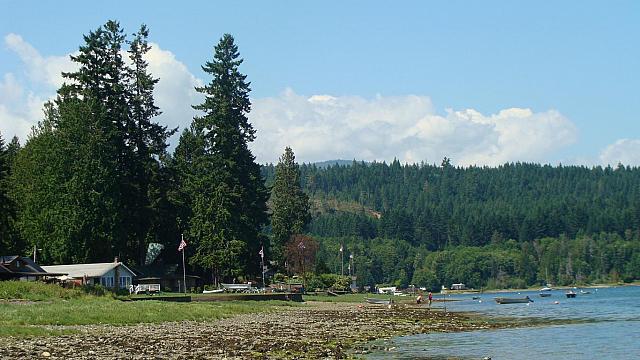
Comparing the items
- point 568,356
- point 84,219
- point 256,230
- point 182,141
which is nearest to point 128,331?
point 568,356

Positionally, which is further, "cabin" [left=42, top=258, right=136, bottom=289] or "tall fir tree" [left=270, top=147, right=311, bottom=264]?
"tall fir tree" [left=270, top=147, right=311, bottom=264]

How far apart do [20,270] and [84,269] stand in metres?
8.30

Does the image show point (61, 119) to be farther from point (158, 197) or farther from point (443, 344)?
point (443, 344)

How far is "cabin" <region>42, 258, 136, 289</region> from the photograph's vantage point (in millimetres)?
80000

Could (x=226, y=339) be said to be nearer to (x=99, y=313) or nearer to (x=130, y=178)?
(x=99, y=313)

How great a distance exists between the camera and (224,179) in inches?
3804

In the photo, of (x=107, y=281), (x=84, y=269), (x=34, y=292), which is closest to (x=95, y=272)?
(x=84, y=269)

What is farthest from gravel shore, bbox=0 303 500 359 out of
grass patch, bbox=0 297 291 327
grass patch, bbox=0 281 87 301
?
grass patch, bbox=0 281 87 301

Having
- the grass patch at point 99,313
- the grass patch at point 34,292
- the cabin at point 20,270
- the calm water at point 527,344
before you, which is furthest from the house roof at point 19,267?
the calm water at point 527,344

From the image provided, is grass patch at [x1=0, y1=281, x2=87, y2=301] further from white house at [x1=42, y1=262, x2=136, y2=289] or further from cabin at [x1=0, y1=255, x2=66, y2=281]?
white house at [x1=42, y1=262, x2=136, y2=289]

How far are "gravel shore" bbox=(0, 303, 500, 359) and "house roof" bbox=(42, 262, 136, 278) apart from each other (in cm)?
2633

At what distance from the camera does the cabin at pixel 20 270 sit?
232 ft

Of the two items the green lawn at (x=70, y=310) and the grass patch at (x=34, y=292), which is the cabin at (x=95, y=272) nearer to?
the green lawn at (x=70, y=310)

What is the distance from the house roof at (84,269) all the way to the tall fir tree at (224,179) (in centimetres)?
1403
